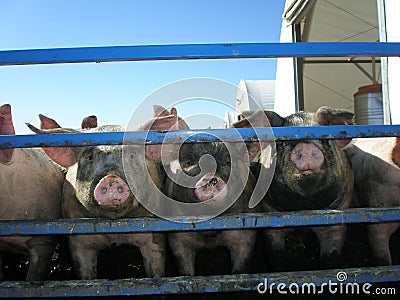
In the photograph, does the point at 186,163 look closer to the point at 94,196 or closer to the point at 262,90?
the point at 94,196

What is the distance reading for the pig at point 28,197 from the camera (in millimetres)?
2865

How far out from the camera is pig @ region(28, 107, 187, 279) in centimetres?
273

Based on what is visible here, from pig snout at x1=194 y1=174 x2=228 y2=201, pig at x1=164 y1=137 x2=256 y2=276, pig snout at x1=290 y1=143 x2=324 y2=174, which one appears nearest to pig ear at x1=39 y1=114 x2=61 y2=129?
pig at x1=164 y1=137 x2=256 y2=276

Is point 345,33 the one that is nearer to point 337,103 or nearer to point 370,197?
point 337,103

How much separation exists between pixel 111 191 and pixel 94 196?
5.1 inches

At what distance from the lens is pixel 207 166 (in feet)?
9.81

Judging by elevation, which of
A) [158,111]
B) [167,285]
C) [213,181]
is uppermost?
[158,111]

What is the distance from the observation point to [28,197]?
312 cm

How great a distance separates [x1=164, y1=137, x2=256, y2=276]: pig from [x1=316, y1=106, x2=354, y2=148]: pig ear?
0.63 m

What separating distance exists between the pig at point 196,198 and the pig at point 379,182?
0.92m

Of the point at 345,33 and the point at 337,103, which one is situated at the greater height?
the point at 345,33

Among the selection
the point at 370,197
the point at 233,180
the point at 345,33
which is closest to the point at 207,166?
the point at 233,180

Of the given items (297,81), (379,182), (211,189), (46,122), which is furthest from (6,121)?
(297,81)

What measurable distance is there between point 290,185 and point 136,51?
1362mm
